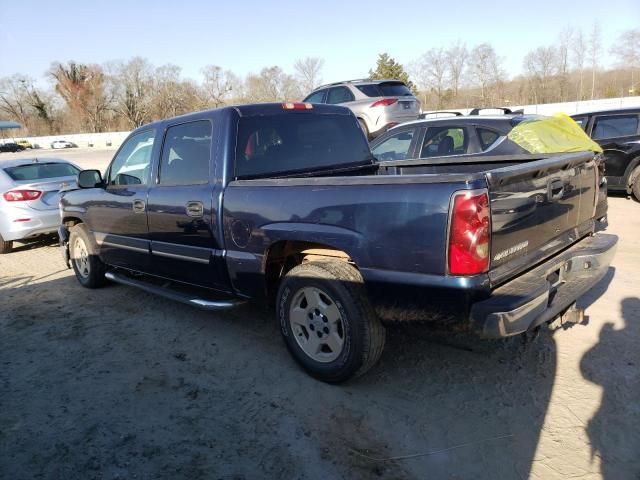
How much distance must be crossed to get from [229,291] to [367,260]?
151 centimetres

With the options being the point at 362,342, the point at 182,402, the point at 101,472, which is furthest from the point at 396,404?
the point at 101,472

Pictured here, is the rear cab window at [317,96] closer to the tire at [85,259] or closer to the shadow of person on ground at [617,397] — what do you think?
the tire at [85,259]

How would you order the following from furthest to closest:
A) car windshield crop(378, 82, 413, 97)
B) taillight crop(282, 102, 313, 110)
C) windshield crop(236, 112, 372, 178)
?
car windshield crop(378, 82, 413, 97)
taillight crop(282, 102, 313, 110)
windshield crop(236, 112, 372, 178)

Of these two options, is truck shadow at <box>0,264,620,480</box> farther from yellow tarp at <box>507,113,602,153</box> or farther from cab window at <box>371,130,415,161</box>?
cab window at <box>371,130,415,161</box>

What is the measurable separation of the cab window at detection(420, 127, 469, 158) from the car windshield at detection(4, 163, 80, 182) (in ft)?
18.8

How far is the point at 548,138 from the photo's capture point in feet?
13.7

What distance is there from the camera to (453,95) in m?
48.4

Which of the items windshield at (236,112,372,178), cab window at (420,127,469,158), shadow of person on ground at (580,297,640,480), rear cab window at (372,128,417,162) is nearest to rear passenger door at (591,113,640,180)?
cab window at (420,127,469,158)

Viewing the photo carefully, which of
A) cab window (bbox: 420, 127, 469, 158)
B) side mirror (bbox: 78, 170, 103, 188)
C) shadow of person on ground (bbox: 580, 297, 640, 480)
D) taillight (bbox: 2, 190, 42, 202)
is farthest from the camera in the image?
taillight (bbox: 2, 190, 42, 202)

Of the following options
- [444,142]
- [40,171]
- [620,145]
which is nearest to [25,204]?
[40,171]

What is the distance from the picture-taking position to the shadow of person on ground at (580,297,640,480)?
8.17 feet

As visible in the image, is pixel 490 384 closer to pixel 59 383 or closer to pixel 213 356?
pixel 213 356

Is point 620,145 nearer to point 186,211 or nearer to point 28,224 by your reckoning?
point 186,211

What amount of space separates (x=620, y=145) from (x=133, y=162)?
26.2 feet
